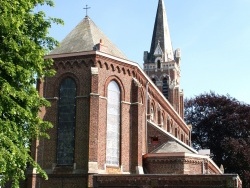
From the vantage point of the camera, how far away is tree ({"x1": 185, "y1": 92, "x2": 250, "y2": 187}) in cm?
4338

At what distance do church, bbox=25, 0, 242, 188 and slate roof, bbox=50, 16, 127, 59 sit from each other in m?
0.07

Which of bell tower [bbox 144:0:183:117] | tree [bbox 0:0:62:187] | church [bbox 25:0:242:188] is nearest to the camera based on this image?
tree [bbox 0:0:62:187]

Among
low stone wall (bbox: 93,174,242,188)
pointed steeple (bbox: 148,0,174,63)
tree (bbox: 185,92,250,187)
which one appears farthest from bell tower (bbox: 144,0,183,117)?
low stone wall (bbox: 93,174,242,188)

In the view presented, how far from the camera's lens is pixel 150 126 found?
27.8 meters

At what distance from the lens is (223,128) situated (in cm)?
4838

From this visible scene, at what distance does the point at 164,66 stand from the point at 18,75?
35.7 metres

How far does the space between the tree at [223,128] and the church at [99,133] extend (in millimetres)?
18412

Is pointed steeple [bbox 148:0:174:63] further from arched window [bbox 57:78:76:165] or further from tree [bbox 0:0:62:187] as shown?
tree [bbox 0:0:62:187]

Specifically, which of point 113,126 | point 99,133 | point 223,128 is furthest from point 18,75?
point 223,128

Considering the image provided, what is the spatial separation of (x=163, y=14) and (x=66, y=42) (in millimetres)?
25707

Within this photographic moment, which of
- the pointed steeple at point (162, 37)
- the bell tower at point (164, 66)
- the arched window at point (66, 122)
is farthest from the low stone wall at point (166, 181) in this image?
the pointed steeple at point (162, 37)

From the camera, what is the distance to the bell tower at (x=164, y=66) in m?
47.6

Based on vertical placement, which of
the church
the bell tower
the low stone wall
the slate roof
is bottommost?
the low stone wall

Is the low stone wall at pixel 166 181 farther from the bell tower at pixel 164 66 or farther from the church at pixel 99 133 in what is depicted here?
the bell tower at pixel 164 66
